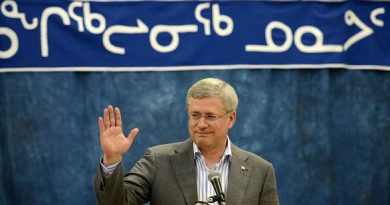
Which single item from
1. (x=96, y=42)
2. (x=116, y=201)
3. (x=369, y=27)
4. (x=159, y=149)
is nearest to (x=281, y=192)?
(x=369, y=27)

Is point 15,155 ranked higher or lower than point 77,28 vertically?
lower

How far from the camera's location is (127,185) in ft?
10.4

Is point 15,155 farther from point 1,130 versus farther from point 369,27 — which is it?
point 369,27

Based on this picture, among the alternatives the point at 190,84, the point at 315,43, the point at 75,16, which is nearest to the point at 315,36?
the point at 315,43

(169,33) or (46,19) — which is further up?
(46,19)

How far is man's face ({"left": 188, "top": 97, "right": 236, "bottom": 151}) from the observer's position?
10.6ft

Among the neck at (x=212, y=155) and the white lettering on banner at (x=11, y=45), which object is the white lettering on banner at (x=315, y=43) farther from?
the neck at (x=212, y=155)

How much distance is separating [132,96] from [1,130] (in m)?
0.99

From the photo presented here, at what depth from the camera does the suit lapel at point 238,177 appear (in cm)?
327

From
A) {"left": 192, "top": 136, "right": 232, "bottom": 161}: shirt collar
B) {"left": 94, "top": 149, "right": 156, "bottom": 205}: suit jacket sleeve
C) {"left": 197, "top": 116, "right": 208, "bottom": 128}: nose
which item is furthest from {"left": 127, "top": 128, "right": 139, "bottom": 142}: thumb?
{"left": 192, "top": 136, "right": 232, "bottom": 161}: shirt collar

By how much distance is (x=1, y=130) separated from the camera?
526 centimetres

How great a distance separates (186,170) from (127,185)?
303 mm

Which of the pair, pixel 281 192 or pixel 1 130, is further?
pixel 281 192

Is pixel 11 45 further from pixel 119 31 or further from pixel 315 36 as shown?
pixel 315 36
